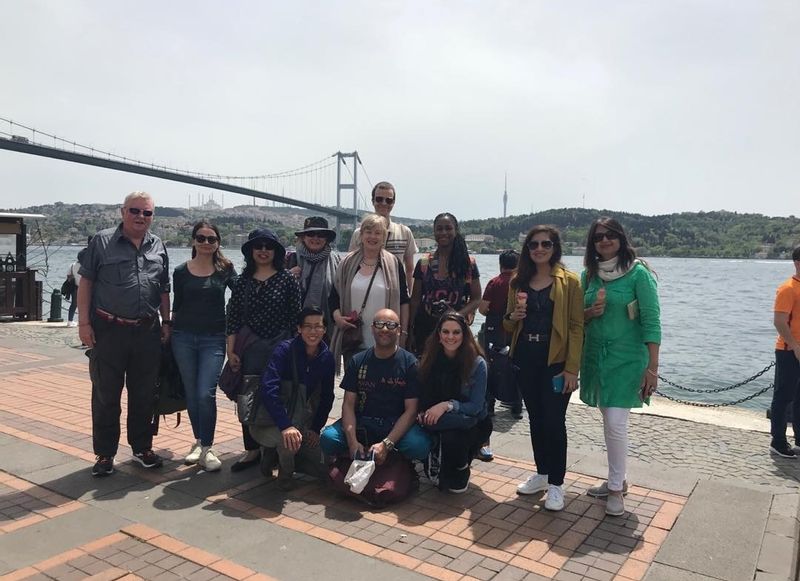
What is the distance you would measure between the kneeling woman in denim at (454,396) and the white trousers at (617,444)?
0.72 meters

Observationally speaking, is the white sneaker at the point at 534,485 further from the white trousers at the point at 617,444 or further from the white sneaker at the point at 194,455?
the white sneaker at the point at 194,455

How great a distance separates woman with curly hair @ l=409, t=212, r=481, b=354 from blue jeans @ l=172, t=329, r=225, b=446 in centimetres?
133

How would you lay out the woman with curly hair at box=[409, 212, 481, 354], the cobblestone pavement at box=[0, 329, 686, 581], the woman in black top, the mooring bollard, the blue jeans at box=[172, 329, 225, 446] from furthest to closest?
the mooring bollard
the woman with curly hair at box=[409, 212, 481, 354]
the blue jeans at box=[172, 329, 225, 446]
the woman in black top
the cobblestone pavement at box=[0, 329, 686, 581]

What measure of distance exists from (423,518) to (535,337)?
1.15 meters

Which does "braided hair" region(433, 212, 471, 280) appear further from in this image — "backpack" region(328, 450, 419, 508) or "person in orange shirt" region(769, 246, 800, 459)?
"person in orange shirt" region(769, 246, 800, 459)

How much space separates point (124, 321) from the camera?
3.94 metres

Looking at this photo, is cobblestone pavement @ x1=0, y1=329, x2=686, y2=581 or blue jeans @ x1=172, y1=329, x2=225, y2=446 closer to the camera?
cobblestone pavement @ x1=0, y1=329, x2=686, y2=581

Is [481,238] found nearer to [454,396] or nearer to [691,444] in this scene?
[691,444]

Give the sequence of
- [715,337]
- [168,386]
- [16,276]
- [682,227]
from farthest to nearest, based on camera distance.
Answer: [682,227]
[715,337]
[16,276]
[168,386]

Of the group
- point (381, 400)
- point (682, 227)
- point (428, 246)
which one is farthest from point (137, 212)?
point (682, 227)

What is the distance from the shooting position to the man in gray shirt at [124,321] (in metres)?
3.90

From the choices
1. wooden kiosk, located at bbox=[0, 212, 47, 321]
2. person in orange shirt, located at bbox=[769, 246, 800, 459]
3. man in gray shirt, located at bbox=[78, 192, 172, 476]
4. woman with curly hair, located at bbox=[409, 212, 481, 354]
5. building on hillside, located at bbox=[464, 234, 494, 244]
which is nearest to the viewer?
man in gray shirt, located at bbox=[78, 192, 172, 476]

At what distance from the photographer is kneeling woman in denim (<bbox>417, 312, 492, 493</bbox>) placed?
12.5 ft

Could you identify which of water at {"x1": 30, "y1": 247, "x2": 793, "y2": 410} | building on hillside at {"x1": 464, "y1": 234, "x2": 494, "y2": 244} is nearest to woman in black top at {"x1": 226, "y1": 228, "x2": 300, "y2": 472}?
water at {"x1": 30, "y1": 247, "x2": 793, "y2": 410}
